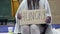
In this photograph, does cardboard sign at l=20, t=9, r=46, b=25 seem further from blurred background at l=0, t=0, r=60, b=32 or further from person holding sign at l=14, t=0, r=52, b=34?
blurred background at l=0, t=0, r=60, b=32

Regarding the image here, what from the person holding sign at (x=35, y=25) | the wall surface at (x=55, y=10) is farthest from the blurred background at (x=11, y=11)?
the person holding sign at (x=35, y=25)

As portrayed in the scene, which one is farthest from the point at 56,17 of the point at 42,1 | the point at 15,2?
the point at 42,1

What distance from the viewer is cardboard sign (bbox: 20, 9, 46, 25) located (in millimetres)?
2014

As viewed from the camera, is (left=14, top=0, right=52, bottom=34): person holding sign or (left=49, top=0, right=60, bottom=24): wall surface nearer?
(left=14, top=0, right=52, bottom=34): person holding sign

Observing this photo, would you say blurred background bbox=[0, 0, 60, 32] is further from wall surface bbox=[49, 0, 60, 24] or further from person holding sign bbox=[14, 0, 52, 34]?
person holding sign bbox=[14, 0, 52, 34]

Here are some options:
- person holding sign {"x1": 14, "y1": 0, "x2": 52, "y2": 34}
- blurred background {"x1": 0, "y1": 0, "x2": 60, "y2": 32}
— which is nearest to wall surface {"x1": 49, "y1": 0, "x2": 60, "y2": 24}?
blurred background {"x1": 0, "y1": 0, "x2": 60, "y2": 32}

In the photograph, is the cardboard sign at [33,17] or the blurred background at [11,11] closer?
the cardboard sign at [33,17]

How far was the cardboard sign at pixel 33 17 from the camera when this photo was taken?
2014mm

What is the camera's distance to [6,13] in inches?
155

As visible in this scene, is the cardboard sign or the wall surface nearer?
the cardboard sign

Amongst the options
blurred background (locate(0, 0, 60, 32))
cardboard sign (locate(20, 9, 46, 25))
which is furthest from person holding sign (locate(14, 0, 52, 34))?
blurred background (locate(0, 0, 60, 32))

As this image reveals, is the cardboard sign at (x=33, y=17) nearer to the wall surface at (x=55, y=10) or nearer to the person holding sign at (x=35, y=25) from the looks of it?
the person holding sign at (x=35, y=25)

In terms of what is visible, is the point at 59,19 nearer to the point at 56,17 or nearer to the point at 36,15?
the point at 56,17

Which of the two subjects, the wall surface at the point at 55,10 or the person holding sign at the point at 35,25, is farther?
the wall surface at the point at 55,10
